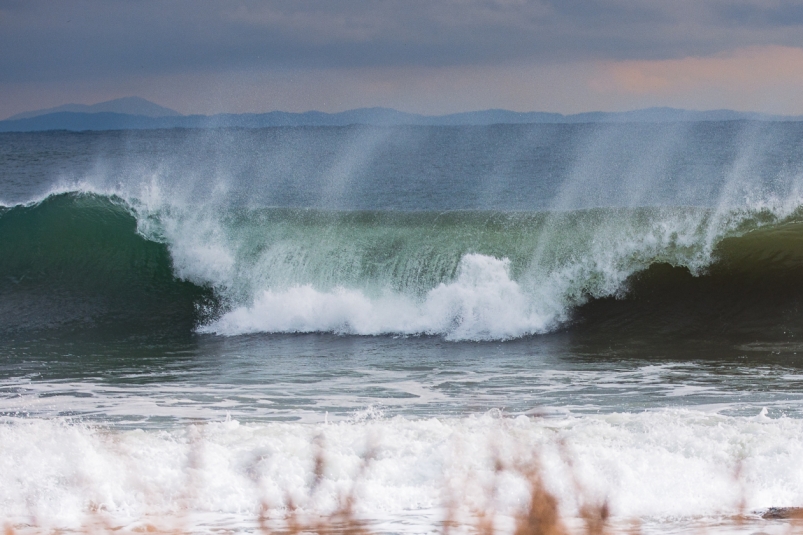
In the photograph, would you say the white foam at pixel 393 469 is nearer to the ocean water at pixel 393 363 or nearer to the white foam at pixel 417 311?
the ocean water at pixel 393 363

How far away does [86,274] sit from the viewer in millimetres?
13812

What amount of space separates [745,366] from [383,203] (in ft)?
79.7

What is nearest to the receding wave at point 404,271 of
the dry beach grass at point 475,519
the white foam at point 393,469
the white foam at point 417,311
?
the white foam at point 417,311

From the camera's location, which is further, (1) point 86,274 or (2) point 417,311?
(1) point 86,274

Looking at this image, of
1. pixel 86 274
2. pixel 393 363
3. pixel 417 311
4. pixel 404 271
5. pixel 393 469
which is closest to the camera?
pixel 393 469

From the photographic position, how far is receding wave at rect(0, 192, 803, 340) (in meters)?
11.2

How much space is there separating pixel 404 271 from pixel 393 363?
3.50 meters

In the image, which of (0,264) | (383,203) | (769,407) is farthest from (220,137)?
(769,407)

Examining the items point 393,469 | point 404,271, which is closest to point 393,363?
point 404,271

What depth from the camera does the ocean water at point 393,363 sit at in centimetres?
442

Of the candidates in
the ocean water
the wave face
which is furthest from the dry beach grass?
the wave face

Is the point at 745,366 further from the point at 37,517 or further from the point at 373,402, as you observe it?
the point at 37,517

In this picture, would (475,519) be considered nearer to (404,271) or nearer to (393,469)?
→ (393,469)

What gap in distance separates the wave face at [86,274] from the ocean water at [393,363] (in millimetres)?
50
